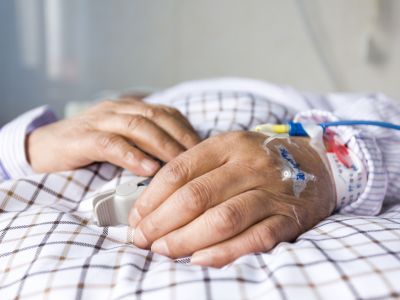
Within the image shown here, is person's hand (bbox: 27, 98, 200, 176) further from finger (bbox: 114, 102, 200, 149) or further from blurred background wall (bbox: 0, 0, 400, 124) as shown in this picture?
blurred background wall (bbox: 0, 0, 400, 124)

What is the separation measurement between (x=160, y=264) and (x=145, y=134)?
0.27 metres

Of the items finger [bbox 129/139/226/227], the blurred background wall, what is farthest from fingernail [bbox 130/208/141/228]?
the blurred background wall

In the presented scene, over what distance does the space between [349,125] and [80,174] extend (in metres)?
0.43

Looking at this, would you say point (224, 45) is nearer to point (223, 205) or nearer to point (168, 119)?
point (168, 119)

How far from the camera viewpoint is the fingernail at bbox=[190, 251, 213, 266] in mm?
487

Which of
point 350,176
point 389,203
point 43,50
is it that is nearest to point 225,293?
point 350,176

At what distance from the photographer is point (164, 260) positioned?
19.2 inches

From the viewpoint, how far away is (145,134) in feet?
2.26

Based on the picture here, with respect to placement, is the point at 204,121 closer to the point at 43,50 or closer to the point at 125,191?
the point at 125,191

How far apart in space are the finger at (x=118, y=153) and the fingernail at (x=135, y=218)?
11 centimetres

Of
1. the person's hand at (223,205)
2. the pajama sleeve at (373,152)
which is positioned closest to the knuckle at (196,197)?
the person's hand at (223,205)

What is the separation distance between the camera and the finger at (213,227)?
0.50 m

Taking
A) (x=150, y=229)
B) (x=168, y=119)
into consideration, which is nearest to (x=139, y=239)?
(x=150, y=229)

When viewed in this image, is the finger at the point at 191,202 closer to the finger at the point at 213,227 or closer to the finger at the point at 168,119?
the finger at the point at 213,227
